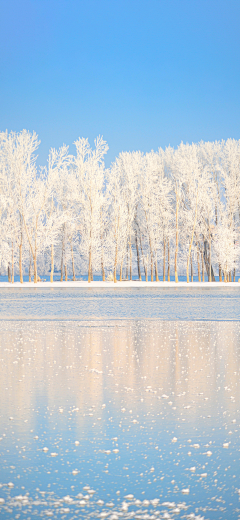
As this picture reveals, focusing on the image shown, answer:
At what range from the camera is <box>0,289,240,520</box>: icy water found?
4207 mm

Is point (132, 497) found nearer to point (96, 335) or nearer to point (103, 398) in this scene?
point (103, 398)

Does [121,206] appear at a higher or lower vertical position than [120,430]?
higher

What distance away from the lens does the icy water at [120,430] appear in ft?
13.8

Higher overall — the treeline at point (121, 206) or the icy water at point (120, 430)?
the treeline at point (121, 206)

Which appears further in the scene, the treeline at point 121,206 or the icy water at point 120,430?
the treeline at point 121,206

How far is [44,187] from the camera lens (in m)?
53.2

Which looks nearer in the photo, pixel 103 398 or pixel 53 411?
pixel 53 411

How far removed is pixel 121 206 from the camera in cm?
5488

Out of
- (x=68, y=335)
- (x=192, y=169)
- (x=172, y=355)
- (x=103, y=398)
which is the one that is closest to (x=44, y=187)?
(x=192, y=169)

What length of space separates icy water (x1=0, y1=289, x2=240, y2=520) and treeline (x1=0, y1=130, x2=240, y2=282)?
4181cm

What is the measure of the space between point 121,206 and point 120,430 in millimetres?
49513

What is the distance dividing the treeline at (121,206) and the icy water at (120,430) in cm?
4181

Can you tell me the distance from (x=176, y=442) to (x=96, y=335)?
909cm

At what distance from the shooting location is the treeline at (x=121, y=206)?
53062 millimetres
